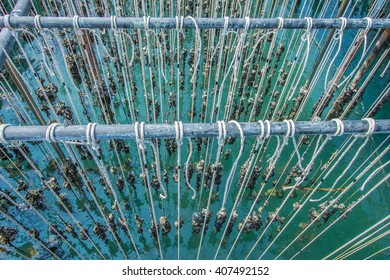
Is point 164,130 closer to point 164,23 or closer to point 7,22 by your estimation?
point 164,23

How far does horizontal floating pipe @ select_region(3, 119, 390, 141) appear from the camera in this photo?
2.15m

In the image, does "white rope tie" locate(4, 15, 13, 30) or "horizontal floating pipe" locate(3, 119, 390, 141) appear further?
"white rope tie" locate(4, 15, 13, 30)

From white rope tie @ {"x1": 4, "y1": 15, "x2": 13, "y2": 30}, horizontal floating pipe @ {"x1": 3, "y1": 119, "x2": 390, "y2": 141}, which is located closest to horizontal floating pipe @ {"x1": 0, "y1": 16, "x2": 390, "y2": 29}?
white rope tie @ {"x1": 4, "y1": 15, "x2": 13, "y2": 30}

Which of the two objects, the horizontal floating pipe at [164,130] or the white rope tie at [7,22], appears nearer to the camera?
the horizontal floating pipe at [164,130]

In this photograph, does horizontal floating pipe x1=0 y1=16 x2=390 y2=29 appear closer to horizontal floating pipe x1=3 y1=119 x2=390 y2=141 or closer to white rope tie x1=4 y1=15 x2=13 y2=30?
white rope tie x1=4 y1=15 x2=13 y2=30

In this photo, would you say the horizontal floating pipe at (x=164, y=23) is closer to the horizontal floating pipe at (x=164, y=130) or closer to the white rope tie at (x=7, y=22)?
the white rope tie at (x=7, y=22)

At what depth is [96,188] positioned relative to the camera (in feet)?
16.6

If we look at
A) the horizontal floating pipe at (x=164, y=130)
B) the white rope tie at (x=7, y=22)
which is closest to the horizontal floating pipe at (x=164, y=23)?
the white rope tie at (x=7, y=22)

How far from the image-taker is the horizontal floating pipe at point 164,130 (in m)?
2.15

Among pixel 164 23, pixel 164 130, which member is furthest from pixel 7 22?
pixel 164 130

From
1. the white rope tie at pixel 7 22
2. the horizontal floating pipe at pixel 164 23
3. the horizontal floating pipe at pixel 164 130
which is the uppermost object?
the horizontal floating pipe at pixel 164 23

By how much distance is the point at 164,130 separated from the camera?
2209 millimetres

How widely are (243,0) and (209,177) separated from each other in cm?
640
